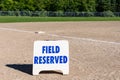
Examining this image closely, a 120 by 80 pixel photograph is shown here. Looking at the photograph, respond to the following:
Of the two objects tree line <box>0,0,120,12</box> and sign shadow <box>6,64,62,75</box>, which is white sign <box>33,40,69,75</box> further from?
tree line <box>0,0,120,12</box>

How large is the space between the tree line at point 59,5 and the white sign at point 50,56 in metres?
68.6

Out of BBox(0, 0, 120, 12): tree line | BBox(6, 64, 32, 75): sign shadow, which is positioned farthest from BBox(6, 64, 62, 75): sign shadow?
BBox(0, 0, 120, 12): tree line

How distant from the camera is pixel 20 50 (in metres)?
13.5

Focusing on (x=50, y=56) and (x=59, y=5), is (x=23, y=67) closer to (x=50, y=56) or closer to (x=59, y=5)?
(x=50, y=56)

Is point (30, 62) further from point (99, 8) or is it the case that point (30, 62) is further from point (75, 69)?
point (99, 8)

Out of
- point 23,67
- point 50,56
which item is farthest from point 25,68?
point 50,56

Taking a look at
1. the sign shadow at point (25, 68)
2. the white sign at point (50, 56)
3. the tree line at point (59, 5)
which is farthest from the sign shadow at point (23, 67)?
the tree line at point (59, 5)

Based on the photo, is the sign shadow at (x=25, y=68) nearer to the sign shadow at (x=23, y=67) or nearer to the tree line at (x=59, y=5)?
the sign shadow at (x=23, y=67)

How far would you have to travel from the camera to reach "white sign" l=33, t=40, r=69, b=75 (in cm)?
883

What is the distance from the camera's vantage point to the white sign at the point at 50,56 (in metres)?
8.83

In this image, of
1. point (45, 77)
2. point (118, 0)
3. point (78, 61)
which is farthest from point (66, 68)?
point (118, 0)

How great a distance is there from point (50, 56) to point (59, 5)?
70.4 metres

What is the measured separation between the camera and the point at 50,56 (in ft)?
29.2

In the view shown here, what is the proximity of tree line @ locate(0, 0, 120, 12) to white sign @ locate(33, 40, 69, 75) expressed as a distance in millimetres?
68560
